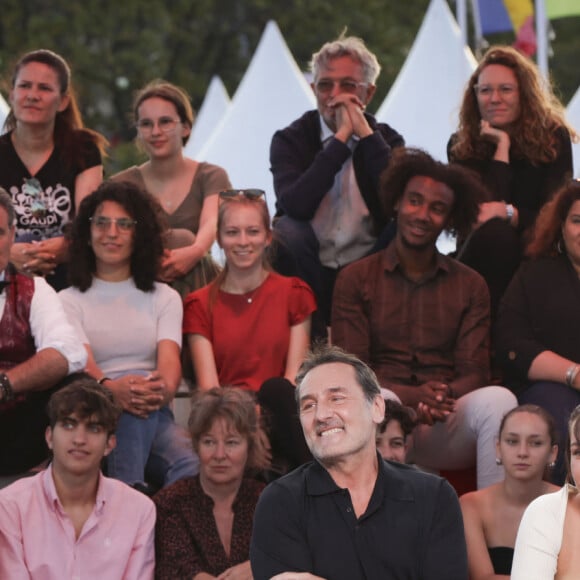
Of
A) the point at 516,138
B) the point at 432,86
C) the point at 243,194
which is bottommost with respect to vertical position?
the point at 243,194

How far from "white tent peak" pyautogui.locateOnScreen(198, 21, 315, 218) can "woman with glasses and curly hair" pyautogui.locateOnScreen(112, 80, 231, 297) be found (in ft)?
21.6

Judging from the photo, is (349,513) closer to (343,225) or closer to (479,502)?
(479,502)

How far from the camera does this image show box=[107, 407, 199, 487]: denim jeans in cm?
557

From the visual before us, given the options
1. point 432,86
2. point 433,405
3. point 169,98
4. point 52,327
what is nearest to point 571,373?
point 433,405

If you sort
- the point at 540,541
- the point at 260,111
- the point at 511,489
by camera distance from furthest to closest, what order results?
the point at 260,111 → the point at 511,489 → the point at 540,541

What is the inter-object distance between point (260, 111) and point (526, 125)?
796 cm

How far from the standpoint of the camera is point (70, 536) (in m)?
5.10

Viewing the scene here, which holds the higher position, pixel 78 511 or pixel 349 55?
pixel 349 55

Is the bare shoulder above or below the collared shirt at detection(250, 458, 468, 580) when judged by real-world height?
below

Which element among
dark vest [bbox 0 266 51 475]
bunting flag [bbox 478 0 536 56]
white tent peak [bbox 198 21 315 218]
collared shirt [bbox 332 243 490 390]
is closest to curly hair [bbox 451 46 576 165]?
collared shirt [bbox 332 243 490 390]

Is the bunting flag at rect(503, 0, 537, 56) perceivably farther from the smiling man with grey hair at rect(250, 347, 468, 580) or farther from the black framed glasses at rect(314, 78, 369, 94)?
the smiling man with grey hair at rect(250, 347, 468, 580)

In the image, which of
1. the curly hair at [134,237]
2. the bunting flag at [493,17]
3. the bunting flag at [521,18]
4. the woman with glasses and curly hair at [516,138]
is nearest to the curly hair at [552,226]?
the woman with glasses and curly hair at [516,138]

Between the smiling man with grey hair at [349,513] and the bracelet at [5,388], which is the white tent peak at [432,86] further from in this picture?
the smiling man with grey hair at [349,513]

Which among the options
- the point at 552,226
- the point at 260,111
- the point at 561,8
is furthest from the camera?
the point at 260,111
